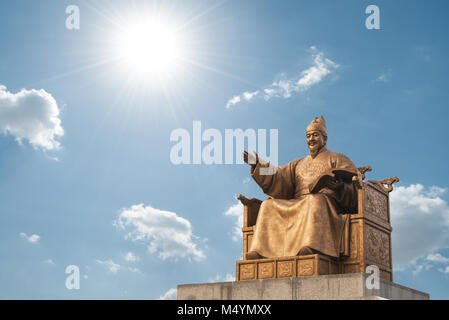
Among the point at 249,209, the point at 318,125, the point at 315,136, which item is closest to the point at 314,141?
the point at 315,136

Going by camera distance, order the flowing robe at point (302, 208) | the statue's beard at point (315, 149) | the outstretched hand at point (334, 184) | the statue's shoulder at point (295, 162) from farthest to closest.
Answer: the statue's shoulder at point (295, 162) < the statue's beard at point (315, 149) < the outstretched hand at point (334, 184) < the flowing robe at point (302, 208)

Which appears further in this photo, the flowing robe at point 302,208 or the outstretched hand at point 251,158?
the outstretched hand at point 251,158

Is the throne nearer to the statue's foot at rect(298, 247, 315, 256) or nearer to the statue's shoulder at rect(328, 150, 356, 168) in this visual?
the statue's foot at rect(298, 247, 315, 256)

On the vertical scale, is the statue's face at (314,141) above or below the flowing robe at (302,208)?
above

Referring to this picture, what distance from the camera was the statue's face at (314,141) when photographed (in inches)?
408

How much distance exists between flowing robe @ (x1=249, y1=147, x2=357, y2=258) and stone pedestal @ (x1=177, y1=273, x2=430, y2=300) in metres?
0.67

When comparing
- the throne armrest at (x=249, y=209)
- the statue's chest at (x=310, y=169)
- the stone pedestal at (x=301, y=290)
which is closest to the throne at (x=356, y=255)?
the stone pedestal at (x=301, y=290)

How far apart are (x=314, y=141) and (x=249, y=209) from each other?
5.64 ft

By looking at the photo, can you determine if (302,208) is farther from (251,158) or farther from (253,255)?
(251,158)

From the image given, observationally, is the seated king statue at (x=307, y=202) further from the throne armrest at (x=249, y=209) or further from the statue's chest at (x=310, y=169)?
the throne armrest at (x=249, y=209)

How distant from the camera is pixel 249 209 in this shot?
10.2m

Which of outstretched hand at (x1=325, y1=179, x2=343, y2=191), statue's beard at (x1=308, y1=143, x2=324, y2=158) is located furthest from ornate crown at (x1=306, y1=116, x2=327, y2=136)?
outstretched hand at (x1=325, y1=179, x2=343, y2=191)
